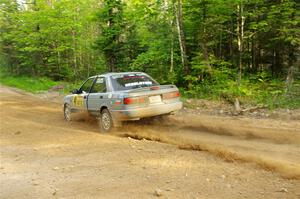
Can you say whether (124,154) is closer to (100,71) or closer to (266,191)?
(266,191)

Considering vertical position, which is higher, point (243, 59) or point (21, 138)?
point (243, 59)

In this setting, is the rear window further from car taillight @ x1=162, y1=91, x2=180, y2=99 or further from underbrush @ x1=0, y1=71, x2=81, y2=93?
underbrush @ x1=0, y1=71, x2=81, y2=93

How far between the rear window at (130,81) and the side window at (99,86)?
370 millimetres

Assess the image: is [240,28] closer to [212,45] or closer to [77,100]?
[212,45]

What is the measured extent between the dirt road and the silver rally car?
484 millimetres

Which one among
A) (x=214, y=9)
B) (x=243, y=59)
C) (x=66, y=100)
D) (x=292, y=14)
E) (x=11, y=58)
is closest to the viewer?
(x=66, y=100)

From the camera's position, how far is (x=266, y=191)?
4016 mm

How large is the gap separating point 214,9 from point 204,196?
1143cm

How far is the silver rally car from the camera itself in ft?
26.6

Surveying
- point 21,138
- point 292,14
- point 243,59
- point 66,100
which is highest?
point 292,14

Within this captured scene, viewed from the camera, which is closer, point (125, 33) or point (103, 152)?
point (103, 152)

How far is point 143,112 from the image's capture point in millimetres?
8141

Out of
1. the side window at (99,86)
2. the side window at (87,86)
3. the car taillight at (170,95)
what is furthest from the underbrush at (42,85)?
the car taillight at (170,95)

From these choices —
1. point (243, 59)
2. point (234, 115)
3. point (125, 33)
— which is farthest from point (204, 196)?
point (125, 33)
